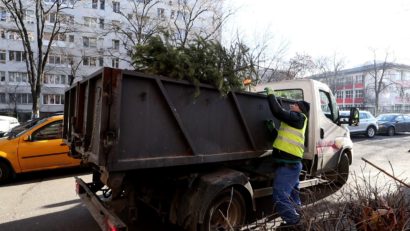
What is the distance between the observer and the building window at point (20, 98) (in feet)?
141

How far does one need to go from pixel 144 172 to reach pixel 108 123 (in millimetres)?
908

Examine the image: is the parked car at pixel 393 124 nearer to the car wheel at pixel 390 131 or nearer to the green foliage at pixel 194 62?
the car wheel at pixel 390 131

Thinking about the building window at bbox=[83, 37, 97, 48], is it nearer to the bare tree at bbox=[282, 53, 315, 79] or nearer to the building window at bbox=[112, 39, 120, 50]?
the building window at bbox=[112, 39, 120, 50]

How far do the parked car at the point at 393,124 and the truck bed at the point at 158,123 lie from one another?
19004mm

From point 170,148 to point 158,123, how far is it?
0.32 metres

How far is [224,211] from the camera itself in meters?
4.00

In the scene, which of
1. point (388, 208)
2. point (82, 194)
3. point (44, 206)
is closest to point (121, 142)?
point (82, 194)

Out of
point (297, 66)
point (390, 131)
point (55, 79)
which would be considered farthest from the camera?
point (55, 79)

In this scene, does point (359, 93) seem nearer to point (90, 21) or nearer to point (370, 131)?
point (370, 131)

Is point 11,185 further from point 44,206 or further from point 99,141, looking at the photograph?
point 99,141

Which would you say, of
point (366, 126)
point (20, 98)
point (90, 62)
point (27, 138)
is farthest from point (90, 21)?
point (27, 138)

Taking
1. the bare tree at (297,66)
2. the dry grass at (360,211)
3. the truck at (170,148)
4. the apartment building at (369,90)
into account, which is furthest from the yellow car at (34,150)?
the apartment building at (369,90)

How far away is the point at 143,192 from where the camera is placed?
152 inches

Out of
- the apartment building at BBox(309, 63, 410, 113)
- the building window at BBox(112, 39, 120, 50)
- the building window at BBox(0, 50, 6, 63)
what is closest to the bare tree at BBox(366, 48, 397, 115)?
the apartment building at BBox(309, 63, 410, 113)
